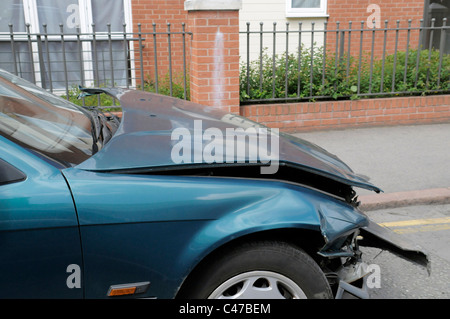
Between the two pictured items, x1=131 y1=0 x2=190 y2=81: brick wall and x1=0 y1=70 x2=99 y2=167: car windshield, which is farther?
x1=131 y1=0 x2=190 y2=81: brick wall

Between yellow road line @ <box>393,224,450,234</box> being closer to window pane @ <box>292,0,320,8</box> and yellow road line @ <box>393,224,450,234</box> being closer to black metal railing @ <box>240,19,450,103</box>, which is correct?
black metal railing @ <box>240,19,450,103</box>

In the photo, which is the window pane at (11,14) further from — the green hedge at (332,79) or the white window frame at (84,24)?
the green hedge at (332,79)

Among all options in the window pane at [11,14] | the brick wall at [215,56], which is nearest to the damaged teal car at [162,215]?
the brick wall at [215,56]

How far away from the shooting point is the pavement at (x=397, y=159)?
501 cm

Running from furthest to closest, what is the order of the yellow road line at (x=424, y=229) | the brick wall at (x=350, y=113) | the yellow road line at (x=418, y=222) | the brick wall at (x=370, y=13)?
the brick wall at (x=370, y=13) < the brick wall at (x=350, y=113) < the yellow road line at (x=418, y=222) < the yellow road line at (x=424, y=229)

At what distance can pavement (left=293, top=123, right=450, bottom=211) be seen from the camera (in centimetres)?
501

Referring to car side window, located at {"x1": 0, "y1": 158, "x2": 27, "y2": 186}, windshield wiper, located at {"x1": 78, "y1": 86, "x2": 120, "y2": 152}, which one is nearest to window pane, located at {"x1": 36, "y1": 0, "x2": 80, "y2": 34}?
windshield wiper, located at {"x1": 78, "y1": 86, "x2": 120, "y2": 152}

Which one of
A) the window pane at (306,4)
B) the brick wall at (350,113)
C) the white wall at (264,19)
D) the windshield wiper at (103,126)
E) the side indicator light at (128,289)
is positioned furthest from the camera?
the window pane at (306,4)

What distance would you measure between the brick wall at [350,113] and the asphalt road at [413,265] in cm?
294

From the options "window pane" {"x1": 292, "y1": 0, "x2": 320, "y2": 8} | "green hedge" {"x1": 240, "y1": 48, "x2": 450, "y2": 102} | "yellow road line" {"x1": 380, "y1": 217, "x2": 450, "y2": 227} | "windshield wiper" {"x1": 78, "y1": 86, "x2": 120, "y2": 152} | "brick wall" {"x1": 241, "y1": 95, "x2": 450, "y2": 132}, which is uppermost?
"window pane" {"x1": 292, "y1": 0, "x2": 320, "y2": 8}

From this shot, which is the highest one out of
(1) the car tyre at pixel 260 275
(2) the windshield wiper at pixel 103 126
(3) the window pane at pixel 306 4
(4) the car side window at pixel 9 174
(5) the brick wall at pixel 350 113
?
(3) the window pane at pixel 306 4

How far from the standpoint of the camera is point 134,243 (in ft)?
7.03

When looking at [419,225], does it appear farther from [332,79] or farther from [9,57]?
[9,57]

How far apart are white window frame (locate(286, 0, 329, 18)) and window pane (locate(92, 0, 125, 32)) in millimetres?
3470
